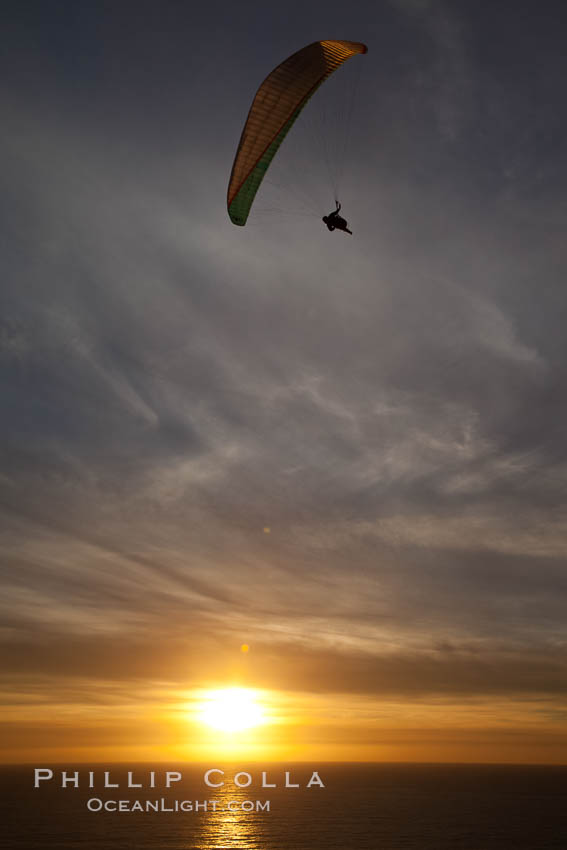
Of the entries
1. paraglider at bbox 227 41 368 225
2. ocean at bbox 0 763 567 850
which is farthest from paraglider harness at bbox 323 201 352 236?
ocean at bbox 0 763 567 850

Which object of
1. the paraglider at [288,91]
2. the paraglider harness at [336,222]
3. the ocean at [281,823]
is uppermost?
the paraglider at [288,91]

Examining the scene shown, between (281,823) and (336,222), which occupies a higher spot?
(336,222)

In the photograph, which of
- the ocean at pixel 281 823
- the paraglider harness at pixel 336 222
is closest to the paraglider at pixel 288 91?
the paraglider harness at pixel 336 222

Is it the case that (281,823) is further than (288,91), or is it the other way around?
(281,823)

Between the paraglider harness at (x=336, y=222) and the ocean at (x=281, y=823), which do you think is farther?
the ocean at (x=281, y=823)

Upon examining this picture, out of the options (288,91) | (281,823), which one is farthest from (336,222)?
(281,823)

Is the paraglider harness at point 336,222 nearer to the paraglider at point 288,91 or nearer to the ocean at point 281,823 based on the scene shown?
the paraglider at point 288,91

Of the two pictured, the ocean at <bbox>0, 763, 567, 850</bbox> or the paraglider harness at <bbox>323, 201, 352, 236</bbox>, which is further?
the ocean at <bbox>0, 763, 567, 850</bbox>

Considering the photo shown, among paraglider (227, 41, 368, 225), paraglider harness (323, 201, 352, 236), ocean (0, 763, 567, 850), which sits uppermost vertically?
paraglider (227, 41, 368, 225)

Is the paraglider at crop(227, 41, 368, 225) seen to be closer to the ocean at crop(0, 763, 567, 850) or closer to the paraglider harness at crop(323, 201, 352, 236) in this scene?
the paraglider harness at crop(323, 201, 352, 236)

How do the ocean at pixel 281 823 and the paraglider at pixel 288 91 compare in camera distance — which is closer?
the paraglider at pixel 288 91

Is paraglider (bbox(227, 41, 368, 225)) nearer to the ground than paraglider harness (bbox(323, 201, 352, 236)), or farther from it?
farther from it

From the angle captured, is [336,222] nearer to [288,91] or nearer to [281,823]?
[288,91]

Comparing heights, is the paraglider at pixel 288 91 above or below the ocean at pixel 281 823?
above
